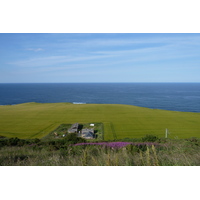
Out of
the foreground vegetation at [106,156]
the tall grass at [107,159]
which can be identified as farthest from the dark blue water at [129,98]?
the tall grass at [107,159]

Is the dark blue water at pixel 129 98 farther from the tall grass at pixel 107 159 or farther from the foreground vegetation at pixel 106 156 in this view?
the tall grass at pixel 107 159

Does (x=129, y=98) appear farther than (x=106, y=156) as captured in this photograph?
Yes

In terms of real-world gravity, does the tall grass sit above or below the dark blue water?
above

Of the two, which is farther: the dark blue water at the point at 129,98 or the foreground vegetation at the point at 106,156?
the dark blue water at the point at 129,98

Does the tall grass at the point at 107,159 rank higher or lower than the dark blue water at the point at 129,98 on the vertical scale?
higher

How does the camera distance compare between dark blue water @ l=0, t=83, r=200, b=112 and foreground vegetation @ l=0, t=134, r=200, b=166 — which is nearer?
foreground vegetation @ l=0, t=134, r=200, b=166

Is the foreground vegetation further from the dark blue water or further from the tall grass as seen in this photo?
the dark blue water

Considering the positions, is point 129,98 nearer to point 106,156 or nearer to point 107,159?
point 106,156

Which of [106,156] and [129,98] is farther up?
[106,156]

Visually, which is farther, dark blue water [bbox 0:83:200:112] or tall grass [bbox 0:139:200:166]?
dark blue water [bbox 0:83:200:112]

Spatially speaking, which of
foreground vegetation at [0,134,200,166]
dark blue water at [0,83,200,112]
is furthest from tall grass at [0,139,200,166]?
dark blue water at [0,83,200,112]

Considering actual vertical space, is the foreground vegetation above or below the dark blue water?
above

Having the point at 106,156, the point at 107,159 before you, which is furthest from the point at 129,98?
the point at 107,159
